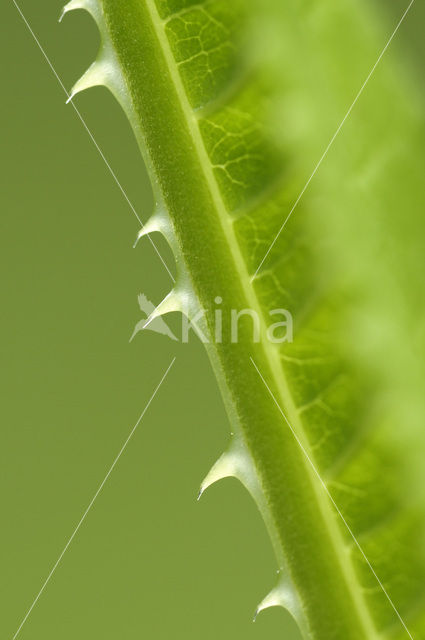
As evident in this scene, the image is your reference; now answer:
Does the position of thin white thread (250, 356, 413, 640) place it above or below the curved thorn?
below

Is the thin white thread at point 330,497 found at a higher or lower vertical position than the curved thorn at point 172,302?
lower

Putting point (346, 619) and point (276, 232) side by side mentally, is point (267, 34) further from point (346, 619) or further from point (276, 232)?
point (346, 619)

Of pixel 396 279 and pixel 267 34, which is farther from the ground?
pixel 267 34

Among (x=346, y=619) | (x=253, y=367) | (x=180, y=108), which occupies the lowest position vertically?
(x=346, y=619)

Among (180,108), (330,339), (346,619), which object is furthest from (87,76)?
(346,619)
